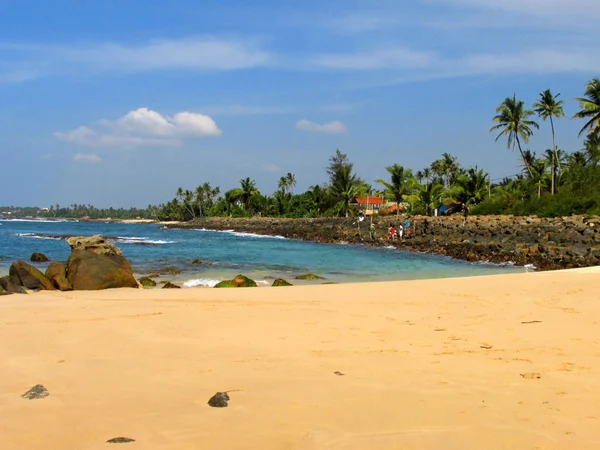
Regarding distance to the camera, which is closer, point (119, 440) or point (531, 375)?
point (119, 440)

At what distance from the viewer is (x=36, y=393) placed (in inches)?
158

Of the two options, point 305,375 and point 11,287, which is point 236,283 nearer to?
point 11,287

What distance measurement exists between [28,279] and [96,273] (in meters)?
1.48

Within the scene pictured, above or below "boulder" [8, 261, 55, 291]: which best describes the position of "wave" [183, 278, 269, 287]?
below

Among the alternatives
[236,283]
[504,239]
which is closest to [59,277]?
[236,283]

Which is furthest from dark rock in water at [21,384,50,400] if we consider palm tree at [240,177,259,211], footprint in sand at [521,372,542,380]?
palm tree at [240,177,259,211]

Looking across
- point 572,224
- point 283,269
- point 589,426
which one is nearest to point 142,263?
point 283,269

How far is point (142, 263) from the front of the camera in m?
21.7

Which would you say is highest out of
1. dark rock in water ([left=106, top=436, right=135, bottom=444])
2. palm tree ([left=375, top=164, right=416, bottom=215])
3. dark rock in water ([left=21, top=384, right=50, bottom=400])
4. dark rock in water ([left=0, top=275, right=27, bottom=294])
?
palm tree ([left=375, top=164, right=416, bottom=215])

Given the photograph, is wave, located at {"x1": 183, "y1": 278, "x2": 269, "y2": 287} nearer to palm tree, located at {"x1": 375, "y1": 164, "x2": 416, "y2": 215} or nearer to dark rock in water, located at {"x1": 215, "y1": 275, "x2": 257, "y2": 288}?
dark rock in water, located at {"x1": 215, "y1": 275, "x2": 257, "y2": 288}

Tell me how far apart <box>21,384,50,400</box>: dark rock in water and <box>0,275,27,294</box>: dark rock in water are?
7618mm

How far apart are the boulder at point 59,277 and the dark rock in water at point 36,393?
8124 mm

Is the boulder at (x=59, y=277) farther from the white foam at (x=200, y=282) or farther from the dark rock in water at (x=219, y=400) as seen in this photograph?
the dark rock in water at (x=219, y=400)

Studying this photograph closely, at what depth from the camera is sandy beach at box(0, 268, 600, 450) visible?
10.9 feet
